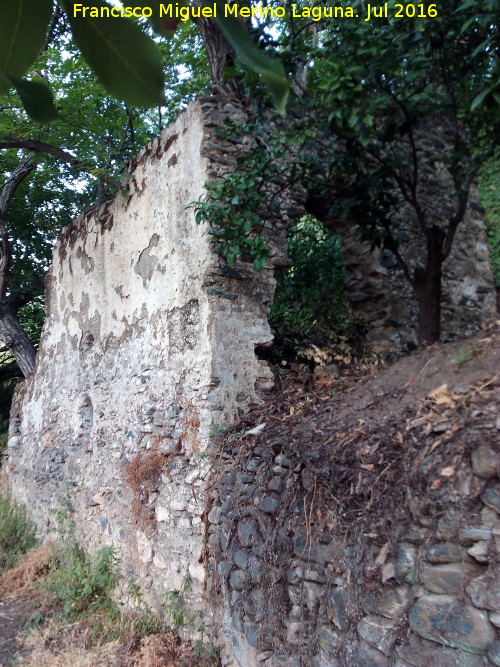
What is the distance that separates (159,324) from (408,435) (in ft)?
7.94

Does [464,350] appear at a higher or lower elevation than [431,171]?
lower

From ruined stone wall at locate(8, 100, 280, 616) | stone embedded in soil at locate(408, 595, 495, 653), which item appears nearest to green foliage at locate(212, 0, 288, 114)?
stone embedded in soil at locate(408, 595, 495, 653)

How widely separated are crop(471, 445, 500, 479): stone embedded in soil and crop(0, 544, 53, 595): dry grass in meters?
4.42

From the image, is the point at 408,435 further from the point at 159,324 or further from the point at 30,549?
the point at 30,549

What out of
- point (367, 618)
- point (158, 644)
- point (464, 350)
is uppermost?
point (464, 350)

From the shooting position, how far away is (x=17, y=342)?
8.06m

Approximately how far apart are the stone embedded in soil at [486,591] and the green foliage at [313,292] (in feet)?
9.24

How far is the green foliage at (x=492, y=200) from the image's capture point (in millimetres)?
6707

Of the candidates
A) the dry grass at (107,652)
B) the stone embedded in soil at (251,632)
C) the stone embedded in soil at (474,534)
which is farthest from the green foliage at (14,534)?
the stone embedded in soil at (474,534)

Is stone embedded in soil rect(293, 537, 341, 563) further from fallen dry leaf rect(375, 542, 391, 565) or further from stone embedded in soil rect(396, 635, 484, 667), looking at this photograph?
stone embedded in soil rect(396, 635, 484, 667)

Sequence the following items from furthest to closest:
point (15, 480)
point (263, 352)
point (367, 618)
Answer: point (15, 480), point (263, 352), point (367, 618)

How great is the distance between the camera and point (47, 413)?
6656mm

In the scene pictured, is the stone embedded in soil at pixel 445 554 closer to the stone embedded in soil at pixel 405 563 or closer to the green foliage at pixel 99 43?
the stone embedded in soil at pixel 405 563

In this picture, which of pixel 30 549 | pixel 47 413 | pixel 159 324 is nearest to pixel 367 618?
pixel 159 324
